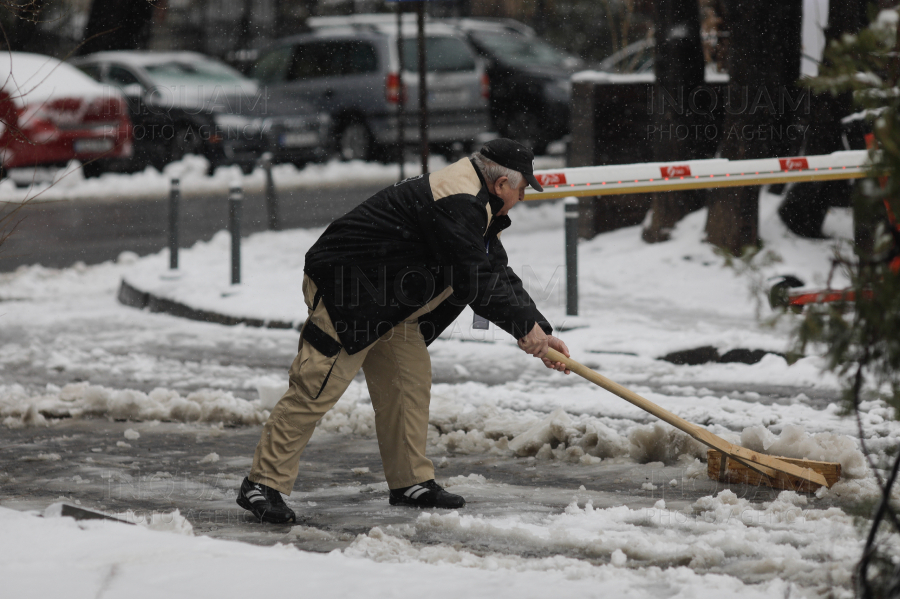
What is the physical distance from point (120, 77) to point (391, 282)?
15302 millimetres

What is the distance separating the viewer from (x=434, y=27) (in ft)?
60.5

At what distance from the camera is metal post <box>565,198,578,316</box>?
27.0 ft

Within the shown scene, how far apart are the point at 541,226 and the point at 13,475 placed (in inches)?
378

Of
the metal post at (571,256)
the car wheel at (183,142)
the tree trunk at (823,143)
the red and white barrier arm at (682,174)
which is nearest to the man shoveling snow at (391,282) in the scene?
the red and white barrier arm at (682,174)

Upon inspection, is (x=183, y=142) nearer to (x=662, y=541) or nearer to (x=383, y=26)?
(x=383, y=26)

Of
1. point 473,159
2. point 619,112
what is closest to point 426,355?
point 473,159

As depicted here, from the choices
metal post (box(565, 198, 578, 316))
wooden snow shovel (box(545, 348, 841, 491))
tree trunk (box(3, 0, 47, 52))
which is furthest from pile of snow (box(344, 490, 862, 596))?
tree trunk (box(3, 0, 47, 52))

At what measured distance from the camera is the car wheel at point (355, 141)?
1862 cm

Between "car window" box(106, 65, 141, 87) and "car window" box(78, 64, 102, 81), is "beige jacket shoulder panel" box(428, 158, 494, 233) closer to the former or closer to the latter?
"car window" box(106, 65, 141, 87)

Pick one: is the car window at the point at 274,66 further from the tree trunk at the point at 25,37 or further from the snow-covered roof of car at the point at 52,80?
the tree trunk at the point at 25,37

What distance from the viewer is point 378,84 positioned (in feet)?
58.9

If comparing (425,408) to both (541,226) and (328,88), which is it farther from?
(328,88)

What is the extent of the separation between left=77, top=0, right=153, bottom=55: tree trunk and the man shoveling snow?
16849 mm

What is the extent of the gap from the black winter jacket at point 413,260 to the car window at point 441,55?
13869 mm
